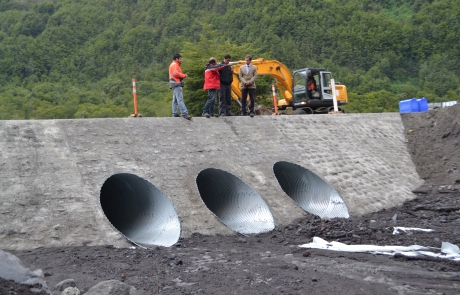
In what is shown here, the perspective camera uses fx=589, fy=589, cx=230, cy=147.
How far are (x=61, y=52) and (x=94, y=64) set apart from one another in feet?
11.1

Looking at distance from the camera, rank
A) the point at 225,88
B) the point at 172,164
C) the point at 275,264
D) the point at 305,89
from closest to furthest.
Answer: the point at 275,264 → the point at 172,164 → the point at 225,88 → the point at 305,89

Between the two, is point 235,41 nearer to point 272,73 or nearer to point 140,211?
point 272,73

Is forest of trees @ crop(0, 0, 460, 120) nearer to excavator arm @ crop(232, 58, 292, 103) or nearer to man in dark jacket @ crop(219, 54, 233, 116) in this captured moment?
excavator arm @ crop(232, 58, 292, 103)

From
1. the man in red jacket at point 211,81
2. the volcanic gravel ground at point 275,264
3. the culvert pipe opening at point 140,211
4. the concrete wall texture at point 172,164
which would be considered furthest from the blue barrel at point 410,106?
the culvert pipe opening at point 140,211

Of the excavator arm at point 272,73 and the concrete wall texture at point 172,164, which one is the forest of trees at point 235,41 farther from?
the concrete wall texture at point 172,164

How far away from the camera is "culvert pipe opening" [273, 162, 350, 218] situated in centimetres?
1191

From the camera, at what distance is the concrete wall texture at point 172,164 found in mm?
8922

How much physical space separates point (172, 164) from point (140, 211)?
1087 mm

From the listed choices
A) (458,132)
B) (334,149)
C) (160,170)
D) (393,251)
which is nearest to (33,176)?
(160,170)

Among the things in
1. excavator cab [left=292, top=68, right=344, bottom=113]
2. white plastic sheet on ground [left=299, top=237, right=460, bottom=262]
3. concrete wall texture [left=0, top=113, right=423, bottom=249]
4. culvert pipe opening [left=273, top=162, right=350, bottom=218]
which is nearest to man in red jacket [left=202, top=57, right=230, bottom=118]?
concrete wall texture [left=0, top=113, right=423, bottom=249]

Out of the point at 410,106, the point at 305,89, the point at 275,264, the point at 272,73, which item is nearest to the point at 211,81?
the point at 272,73

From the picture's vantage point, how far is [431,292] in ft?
22.5

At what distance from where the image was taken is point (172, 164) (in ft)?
36.1

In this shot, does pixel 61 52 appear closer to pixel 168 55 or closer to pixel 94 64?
pixel 94 64
